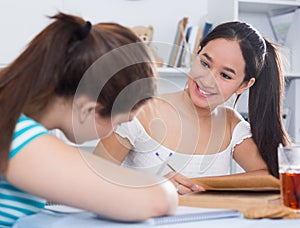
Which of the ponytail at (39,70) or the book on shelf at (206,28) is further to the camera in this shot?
the book on shelf at (206,28)

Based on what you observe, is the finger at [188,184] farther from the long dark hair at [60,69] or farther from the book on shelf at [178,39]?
the book on shelf at [178,39]

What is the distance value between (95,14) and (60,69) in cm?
184

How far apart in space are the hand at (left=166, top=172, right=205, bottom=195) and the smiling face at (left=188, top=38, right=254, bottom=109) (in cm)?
29

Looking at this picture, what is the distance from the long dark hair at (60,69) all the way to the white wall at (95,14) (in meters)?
1.49

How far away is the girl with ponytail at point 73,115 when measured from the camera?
2.83ft

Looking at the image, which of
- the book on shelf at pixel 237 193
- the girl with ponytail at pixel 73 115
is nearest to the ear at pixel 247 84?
the book on shelf at pixel 237 193

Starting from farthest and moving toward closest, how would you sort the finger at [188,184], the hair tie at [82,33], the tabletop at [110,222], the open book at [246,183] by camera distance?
the finger at [188,184], the open book at [246,183], the hair tie at [82,33], the tabletop at [110,222]

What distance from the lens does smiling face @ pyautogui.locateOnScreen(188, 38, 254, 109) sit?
61.9 inches

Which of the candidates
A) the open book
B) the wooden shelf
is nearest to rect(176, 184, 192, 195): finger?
the open book

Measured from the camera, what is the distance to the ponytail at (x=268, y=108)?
1721 millimetres

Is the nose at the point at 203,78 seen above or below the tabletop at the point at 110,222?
above

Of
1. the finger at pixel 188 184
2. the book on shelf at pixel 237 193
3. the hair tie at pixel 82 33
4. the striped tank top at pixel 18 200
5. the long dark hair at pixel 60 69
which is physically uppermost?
the hair tie at pixel 82 33

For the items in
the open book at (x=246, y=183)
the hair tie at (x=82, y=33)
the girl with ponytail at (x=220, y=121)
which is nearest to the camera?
the hair tie at (x=82, y=33)

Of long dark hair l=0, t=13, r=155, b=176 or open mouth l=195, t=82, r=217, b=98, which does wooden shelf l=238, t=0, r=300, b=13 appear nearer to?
open mouth l=195, t=82, r=217, b=98
